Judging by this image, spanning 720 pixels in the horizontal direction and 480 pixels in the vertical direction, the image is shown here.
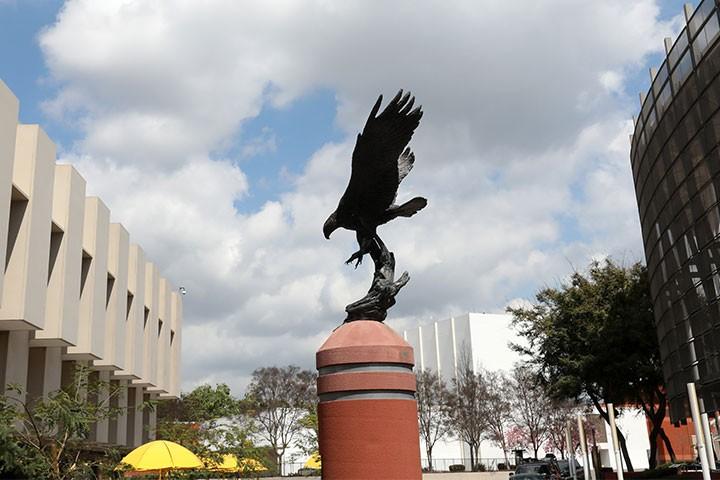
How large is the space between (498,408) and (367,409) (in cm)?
5675

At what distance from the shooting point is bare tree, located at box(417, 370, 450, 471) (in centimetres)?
6431

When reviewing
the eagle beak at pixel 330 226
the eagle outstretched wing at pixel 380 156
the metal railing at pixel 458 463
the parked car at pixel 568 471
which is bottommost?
the parked car at pixel 568 471

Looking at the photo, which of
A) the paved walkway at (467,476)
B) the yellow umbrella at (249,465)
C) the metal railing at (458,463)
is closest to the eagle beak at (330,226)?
the yellow umbrella at (249,465)

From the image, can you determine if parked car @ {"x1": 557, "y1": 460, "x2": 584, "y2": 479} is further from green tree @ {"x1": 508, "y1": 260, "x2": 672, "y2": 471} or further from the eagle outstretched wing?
the eagle outstretched wing

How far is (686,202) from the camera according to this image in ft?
95.3

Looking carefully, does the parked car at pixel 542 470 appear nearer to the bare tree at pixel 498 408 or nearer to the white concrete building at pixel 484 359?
the bare tree at pixel 498 408

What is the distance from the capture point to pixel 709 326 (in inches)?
1102

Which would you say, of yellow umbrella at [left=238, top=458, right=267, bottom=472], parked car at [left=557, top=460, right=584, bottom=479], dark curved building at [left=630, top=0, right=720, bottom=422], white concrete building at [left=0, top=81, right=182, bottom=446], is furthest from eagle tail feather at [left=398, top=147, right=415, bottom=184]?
parked car at [left=557, top=460, right=584, bottom=479]

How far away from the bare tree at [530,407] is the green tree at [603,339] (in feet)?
70.6

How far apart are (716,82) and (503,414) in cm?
4350

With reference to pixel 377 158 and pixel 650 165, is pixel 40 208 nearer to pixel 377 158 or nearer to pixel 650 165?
pixel 377 158

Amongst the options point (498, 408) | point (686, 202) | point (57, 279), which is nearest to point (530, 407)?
point (498, 408)

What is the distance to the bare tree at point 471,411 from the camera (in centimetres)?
6369

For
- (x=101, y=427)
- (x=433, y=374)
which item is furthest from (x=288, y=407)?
(x=101, y=427)
